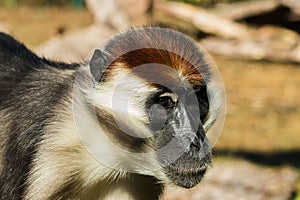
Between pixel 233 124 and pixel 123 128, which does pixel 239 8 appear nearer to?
pixel 233 124

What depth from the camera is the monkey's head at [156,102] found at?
3994 mm

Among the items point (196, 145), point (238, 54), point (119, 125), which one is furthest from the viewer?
point (238, 54)

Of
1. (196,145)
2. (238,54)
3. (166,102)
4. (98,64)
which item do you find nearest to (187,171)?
(196,145)

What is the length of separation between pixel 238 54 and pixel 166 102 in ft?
22.4

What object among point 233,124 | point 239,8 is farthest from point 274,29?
point 233,124

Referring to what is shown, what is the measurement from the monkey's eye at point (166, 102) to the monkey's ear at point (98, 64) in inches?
13.3

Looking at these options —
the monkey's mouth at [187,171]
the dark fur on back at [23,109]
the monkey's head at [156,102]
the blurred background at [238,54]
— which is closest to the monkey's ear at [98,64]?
the monkey's head at [156,102]

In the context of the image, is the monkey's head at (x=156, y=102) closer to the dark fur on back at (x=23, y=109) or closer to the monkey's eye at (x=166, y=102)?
the monkey's eye at (x=166, y=102)

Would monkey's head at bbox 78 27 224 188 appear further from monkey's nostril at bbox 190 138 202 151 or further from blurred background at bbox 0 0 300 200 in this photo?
blurred background at bbox 0 0 300 200

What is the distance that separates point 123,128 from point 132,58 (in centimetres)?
35

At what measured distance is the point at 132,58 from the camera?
4059mm

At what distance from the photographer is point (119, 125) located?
13.4 ft

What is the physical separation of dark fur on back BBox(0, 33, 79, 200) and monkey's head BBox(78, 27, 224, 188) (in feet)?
1.18

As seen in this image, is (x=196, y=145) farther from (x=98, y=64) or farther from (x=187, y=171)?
(x=98, y=64)
